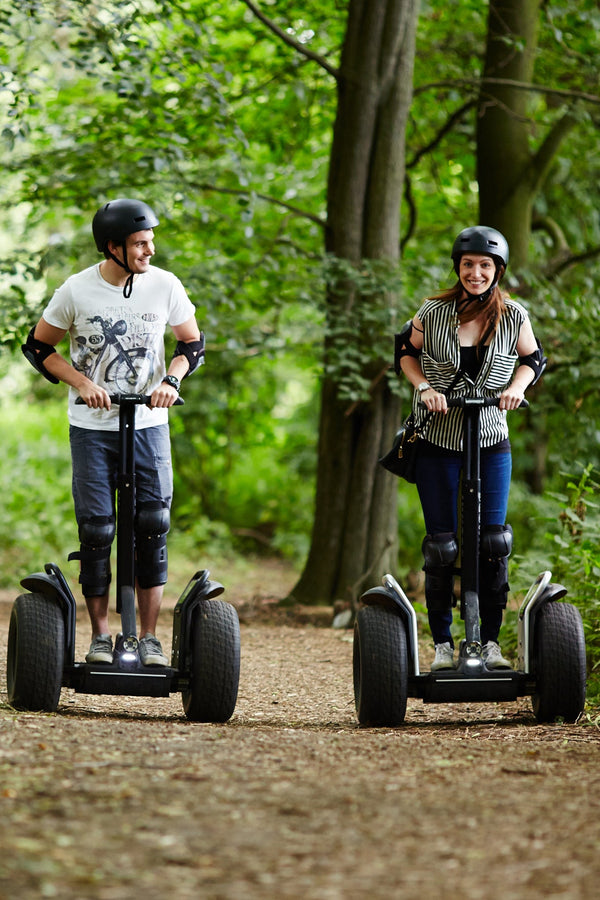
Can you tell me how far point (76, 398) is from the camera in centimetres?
414

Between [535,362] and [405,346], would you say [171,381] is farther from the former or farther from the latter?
[535,362]

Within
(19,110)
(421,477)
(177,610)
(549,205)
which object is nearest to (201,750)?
(177,610)

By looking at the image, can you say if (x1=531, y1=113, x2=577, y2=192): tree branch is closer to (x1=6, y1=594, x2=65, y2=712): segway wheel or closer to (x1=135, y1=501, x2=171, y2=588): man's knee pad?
(x1=135, y1=501, x2=171, y2=588): man's knee pad

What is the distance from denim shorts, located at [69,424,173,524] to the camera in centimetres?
412

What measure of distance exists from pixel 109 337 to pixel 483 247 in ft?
4.78

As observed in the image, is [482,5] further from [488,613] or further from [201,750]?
[201,750]

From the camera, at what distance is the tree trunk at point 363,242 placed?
8.04 m

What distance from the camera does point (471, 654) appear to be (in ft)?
13.3

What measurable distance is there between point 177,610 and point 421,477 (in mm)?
1074

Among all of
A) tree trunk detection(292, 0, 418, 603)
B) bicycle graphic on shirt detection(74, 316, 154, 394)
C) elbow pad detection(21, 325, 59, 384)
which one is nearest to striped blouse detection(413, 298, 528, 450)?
bicycle graphic on shirt detection(74, 316, 154, 394)

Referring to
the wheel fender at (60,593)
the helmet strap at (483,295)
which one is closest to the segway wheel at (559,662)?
the helmet strap at (483,295)

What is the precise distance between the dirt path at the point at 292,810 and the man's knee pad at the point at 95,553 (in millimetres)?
489

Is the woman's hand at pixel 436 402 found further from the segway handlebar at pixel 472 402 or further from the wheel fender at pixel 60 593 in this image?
the wheel fender at pixel 60 593

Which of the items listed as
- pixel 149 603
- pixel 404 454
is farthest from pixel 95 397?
pixel 404 454
